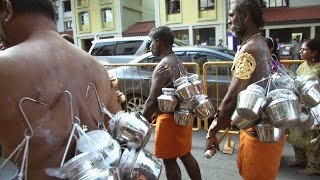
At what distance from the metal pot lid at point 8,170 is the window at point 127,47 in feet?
33.4

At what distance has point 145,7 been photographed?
3644 centimetres

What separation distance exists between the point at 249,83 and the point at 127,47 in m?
9.53

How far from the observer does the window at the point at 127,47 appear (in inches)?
460

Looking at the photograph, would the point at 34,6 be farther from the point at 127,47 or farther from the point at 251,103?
the point at 127,47

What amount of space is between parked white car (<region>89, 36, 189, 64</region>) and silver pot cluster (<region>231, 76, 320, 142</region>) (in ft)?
27.8

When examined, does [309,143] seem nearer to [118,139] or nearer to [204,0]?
[118,139]

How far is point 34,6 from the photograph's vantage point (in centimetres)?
172

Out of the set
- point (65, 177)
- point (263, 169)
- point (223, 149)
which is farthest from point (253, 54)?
point (223, 149)

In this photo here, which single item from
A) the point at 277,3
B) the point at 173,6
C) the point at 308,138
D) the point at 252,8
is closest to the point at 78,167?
the point at 252,8

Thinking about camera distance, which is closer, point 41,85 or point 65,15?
point 41,85

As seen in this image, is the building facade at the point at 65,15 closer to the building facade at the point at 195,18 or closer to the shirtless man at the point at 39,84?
the building facade at the point at 195,18

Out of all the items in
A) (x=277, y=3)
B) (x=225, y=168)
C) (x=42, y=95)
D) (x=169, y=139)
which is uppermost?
(x=277, y=3)

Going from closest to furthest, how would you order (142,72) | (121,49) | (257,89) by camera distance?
1. (257,89)
2. (142,72)
3. (121,49)

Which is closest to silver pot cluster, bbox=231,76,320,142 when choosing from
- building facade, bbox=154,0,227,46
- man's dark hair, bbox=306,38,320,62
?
man's dark hair, bbox=306,38,320,62
